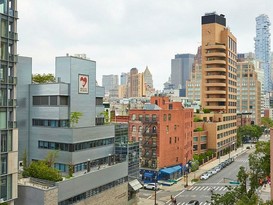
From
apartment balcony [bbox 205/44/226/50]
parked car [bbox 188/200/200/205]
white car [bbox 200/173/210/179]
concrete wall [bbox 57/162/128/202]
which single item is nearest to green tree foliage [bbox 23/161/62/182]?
concrete wall [bbox 57/162/128/202]

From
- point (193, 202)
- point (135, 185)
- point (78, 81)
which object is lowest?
Result: point (193, 202)

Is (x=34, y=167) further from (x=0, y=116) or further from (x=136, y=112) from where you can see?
(x=136, y=112)

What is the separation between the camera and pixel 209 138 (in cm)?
12438

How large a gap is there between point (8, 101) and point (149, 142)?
173 feet

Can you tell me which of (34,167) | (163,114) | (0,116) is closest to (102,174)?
(34,167)

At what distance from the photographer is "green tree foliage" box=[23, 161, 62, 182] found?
46406 millimetres

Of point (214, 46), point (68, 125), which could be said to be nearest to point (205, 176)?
point (68, 125)

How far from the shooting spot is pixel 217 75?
435 feet

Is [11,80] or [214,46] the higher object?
[214,46]

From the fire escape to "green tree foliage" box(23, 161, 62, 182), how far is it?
44629 millimetres

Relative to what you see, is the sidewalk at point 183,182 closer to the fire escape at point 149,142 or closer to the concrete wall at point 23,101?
the fire escape at point 149,142

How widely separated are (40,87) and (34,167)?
43.7 ft

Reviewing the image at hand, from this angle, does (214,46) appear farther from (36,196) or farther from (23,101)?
(36,196)

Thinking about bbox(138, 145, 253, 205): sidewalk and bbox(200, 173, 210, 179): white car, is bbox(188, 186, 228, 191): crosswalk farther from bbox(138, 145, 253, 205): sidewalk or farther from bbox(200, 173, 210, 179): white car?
bbox(200, 173, 210, 179): white car
